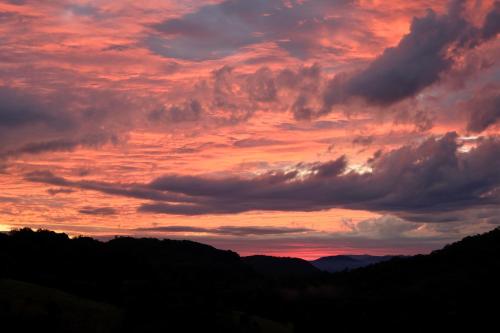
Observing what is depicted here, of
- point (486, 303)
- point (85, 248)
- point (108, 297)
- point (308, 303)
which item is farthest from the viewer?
point (85, 248)

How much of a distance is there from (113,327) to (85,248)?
180ft

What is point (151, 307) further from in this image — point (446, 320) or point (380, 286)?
point (380, 286)

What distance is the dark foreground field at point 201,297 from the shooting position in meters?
59.8

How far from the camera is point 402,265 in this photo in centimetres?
17062

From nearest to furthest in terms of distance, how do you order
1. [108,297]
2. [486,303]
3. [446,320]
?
[108,297] → [446,320] → [486,303]

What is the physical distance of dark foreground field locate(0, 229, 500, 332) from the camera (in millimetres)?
59812

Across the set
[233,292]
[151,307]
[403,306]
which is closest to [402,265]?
[233,292]

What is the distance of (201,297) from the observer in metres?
66.4

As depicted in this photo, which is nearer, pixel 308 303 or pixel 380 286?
pixel 308 303

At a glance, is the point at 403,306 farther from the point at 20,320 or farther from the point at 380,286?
the point at 20,320

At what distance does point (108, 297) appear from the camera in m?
77.6

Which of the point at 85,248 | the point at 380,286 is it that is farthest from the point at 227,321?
the point at 380,286

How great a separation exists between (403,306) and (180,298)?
4631 cm

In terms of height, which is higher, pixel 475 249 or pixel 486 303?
pixel 475 249
